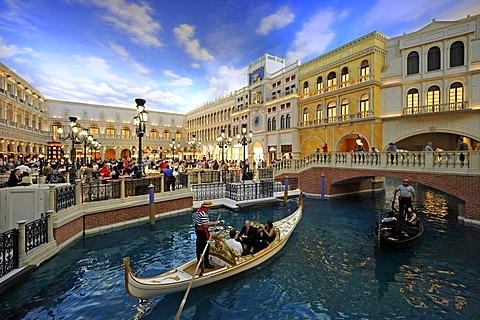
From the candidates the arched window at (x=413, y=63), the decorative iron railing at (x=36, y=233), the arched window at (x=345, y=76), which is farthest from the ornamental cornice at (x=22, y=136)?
the arched window at (x=413, y=63)

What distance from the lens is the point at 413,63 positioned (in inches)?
669

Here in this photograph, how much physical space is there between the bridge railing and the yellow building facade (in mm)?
2843

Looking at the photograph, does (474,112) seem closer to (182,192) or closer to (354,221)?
(354,221)

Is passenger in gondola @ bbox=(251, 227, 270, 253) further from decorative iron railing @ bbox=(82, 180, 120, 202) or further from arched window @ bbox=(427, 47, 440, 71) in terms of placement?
arched window @ bbox=(427, 47, 440, 71)

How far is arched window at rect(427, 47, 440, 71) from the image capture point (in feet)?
52.5

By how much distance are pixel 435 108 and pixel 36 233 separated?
21.1 meters

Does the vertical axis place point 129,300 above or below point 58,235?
below

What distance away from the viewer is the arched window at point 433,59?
1602 centimetres

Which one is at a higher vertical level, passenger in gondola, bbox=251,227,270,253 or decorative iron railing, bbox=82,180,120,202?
decorative iron railing, bbox=82,180,120,202

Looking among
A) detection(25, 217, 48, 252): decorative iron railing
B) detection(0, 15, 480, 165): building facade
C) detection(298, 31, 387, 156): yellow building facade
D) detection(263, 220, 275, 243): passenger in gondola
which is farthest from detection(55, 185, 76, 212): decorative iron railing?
detection(298, 31, 387, 156): yellow building facade

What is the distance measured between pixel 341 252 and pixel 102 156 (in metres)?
47.8

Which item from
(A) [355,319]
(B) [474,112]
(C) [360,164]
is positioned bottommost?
(A) [355,319]

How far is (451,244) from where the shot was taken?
800 cm

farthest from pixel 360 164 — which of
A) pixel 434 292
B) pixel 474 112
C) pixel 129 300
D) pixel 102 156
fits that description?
pixel 102 156
